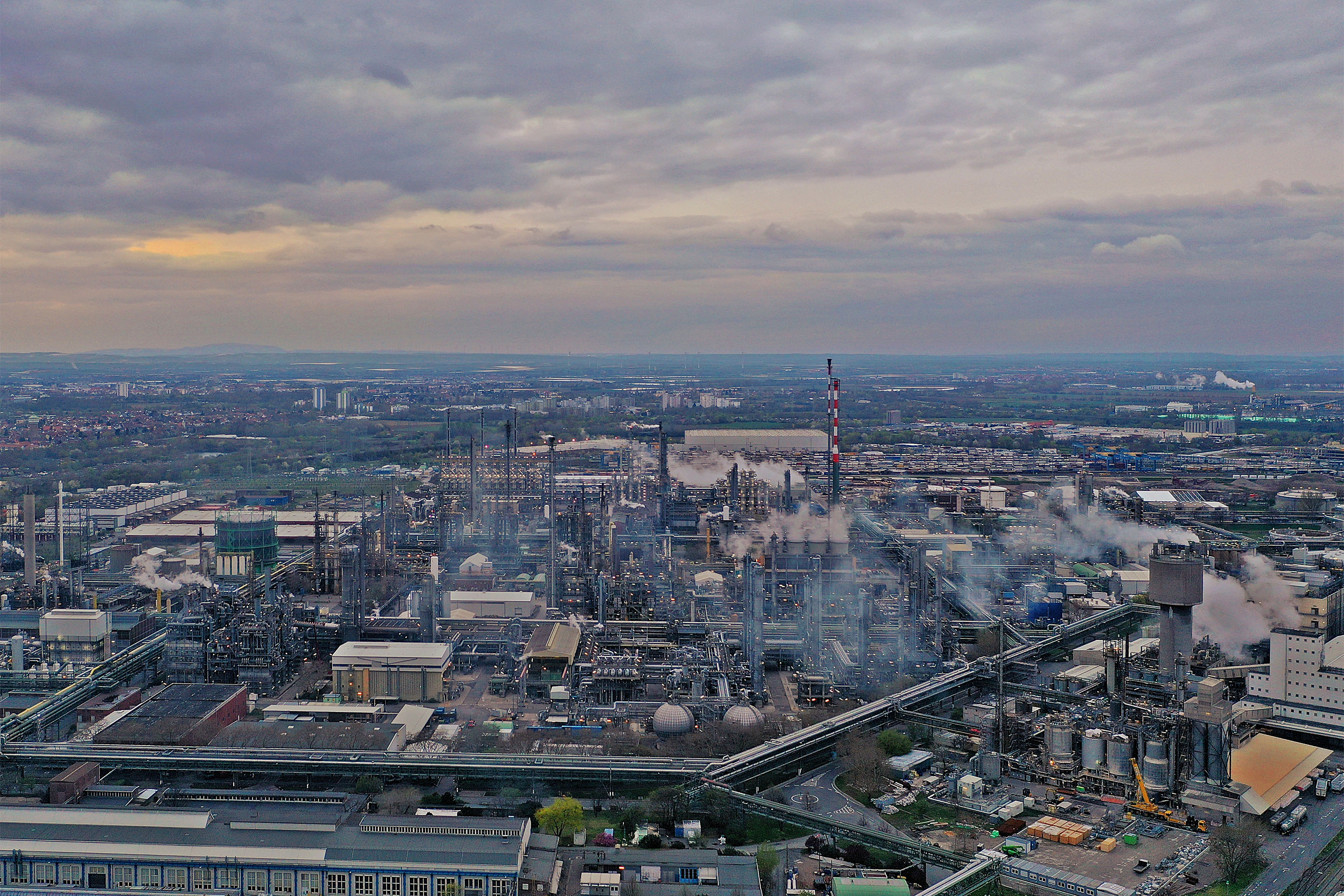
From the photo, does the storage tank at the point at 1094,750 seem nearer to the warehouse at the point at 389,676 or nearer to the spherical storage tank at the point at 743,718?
the spherical storage tank at the point at 743,718

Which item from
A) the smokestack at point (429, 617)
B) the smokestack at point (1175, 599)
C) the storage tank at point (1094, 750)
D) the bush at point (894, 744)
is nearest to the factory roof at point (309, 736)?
the smokestack at point (429, 617)

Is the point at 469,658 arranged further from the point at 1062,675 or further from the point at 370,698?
the point at 1062,675

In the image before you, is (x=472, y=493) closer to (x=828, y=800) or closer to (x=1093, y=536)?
(x=1093, y=536)

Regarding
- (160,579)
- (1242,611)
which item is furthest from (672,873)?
(160,579)

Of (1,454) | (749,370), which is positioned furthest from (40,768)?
(749,370)

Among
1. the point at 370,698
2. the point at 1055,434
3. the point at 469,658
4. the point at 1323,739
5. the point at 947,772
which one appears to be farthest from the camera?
the point at 1055,434

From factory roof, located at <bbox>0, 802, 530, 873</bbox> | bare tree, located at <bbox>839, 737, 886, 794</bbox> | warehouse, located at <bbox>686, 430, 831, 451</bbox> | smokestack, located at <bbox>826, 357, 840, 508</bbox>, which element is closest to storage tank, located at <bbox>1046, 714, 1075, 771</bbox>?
bare tree, located at <bbox>839, 737, 886, 794</bbox>
